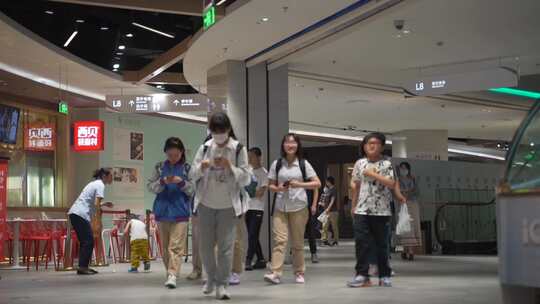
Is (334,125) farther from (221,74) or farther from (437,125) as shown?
(221,74)

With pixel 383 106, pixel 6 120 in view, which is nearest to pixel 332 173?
pixel 383 106

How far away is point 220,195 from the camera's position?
660cm

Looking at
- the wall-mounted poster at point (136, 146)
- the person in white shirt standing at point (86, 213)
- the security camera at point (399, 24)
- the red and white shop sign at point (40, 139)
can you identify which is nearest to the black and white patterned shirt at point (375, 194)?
the security camera at point (399, 24)

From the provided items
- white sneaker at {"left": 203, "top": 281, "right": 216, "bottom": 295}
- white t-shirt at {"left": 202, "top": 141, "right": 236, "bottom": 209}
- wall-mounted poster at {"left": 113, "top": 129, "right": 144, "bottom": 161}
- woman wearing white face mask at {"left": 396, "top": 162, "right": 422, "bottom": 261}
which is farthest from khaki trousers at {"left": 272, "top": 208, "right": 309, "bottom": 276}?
wall-mounted poster at {"left": 113, "top": 129, "right": 144, "bottom": 161}

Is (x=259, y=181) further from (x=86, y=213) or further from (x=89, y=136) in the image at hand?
(x=89, y=136)

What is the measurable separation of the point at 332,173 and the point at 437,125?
9.71 metres

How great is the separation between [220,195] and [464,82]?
273 inches

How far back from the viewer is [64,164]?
19.2 m

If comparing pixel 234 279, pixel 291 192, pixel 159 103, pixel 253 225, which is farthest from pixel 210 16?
pixel 159 103

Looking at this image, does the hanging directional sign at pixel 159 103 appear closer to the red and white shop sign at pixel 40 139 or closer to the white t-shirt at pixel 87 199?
the red and white shop sign at pixel 40 139

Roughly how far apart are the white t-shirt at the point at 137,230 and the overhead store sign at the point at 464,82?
16.5 feet

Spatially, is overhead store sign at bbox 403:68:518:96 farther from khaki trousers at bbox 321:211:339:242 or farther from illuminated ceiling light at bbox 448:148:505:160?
illuminated ceiling light at bbox 448:148:505:160

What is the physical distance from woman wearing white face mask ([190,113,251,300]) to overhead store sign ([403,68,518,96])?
660 cm

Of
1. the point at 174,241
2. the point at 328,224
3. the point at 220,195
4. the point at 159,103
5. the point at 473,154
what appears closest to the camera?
the point at 220,195
